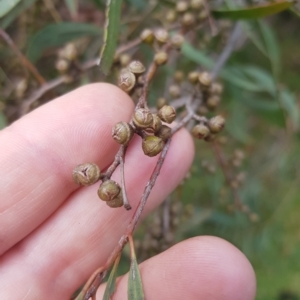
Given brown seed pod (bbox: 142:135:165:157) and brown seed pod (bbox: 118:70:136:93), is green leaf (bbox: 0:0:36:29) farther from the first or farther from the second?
brown seed pod (bbox: 142:135:165:157)

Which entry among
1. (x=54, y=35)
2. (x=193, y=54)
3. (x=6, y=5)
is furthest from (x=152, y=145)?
(x=54, y=35)

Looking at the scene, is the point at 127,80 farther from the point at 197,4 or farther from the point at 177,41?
the point at 197,4

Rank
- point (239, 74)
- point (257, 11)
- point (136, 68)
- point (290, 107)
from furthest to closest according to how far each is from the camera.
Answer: point (290, 107) → point (239, 74) → point (257, 11) → point (136, 68)

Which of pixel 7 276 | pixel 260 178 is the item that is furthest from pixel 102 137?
pixel 260 178

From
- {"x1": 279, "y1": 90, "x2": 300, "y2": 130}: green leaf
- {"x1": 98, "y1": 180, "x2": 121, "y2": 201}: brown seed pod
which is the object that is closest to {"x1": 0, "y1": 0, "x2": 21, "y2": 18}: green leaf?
{"x1": 98, "y1": 180, "x2": 121, "y2": 201}: brown seed pod

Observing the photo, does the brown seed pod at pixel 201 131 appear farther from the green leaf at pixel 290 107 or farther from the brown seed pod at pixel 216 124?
the green leaf at pixel 290 107

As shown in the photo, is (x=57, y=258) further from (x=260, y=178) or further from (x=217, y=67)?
(x=260, y=178)

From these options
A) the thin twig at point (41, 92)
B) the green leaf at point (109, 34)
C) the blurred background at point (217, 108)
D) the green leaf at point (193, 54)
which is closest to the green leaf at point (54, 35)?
the blurred background at point (217, 108)

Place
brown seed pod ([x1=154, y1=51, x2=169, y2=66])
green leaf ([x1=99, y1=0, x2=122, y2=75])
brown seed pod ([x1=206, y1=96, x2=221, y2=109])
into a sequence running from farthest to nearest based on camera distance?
brown seed pod ([x1=206, y1=96, x2=221, y2=109]) < brown seed pod ([x1=154, y1=51, x2=169, y2=66]) < green leaf ([x1=99, y1=0, x2=122, y2=75])
